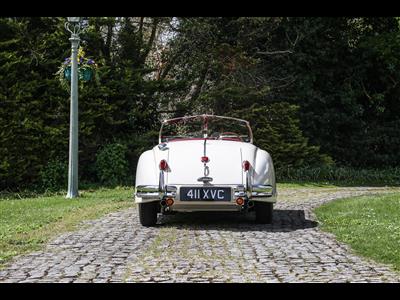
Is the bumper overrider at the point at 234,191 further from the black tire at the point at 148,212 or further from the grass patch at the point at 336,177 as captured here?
the grass patch at the point at 336,177

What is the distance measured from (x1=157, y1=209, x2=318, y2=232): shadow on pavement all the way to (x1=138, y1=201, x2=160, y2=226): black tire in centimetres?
16

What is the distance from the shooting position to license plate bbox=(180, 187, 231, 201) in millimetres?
7742

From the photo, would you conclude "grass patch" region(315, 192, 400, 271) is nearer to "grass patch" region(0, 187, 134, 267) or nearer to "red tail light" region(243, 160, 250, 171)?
"red tail light" region(243, 160, 250, 171)

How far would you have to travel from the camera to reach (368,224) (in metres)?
8.20

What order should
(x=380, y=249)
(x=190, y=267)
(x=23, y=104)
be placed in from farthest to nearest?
(x=23, y=104) < (x=380, y=249) < (x=190, y=267)

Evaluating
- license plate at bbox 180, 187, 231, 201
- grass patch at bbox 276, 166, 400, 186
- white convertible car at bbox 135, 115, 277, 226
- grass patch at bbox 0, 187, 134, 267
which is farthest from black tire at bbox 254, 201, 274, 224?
grass patch at bbox 276, 166, 400, 186

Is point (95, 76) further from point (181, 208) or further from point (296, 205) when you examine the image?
point (181, 208)

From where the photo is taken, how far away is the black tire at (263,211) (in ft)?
27.3

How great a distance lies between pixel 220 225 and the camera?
8.39 metres

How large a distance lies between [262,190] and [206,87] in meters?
11.8

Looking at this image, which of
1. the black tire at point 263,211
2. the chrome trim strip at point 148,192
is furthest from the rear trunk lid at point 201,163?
the black tire at point 263,211

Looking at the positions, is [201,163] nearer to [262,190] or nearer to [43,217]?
[262,190]

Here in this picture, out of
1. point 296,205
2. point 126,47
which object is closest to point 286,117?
point 126,47

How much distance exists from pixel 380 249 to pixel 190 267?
195 centimetres
